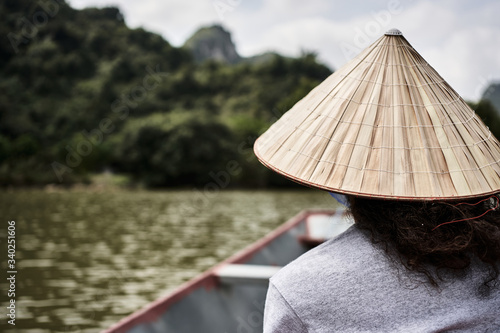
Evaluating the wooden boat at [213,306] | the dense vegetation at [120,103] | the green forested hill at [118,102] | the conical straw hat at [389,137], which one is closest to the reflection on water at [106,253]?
the conical straw hat at [389,137]

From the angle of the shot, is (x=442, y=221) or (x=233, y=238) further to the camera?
(x=233, y=238)

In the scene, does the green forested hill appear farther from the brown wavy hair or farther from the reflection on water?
the brown wavy hair

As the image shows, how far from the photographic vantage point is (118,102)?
35.2 m

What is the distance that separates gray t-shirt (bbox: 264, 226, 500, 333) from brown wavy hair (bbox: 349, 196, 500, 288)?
0.8 inches

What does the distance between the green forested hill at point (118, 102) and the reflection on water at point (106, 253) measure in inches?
314

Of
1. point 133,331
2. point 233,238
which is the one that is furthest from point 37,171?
point 133,331

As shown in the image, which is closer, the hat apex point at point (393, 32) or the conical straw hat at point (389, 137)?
the conical straw hat at point (389, 137)

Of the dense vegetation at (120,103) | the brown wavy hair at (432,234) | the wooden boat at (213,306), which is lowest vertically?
the wooden boat at (213,306)

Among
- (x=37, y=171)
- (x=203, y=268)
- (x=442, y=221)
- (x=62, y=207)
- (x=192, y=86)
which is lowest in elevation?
(x=203, y=268)

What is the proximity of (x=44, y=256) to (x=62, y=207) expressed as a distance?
7.59 metres

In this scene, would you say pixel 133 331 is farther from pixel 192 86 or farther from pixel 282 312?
pixel 192 86

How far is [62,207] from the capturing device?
14648 millimetres

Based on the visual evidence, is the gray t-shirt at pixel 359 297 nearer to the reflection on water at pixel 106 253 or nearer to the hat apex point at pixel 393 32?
the hat apex point at pixel 393 32

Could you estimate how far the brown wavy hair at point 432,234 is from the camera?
73 cm
